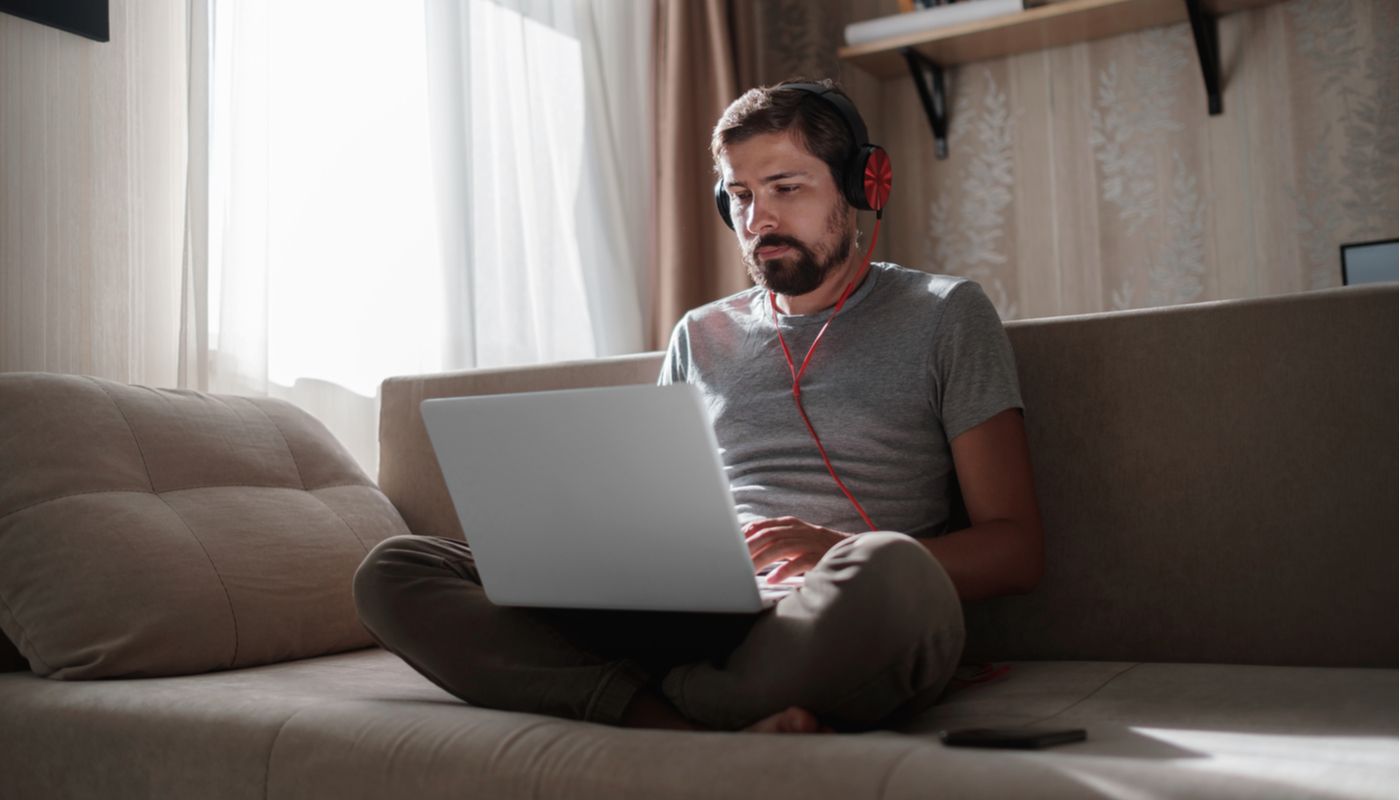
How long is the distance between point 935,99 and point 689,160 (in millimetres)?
652

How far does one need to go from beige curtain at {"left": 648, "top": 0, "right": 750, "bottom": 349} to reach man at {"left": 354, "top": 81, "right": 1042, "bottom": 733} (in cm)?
109

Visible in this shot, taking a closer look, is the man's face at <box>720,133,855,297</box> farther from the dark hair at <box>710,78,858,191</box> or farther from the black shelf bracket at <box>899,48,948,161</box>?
the black shelf bracket at <box>899,48,948,161</box>

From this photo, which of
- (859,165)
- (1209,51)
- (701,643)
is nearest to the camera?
(701,643)

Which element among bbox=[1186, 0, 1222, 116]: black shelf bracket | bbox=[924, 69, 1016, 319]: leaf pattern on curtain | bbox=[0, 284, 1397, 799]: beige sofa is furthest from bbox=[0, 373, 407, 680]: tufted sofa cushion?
bbox=[1186, 0, 1222, 116]: black shelf bracket

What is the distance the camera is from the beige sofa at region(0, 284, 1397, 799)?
979 mm

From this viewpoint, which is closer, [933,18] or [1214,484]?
[1214,484]

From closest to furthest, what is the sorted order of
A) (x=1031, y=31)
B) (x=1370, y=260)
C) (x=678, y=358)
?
(x=678, y=358)
(x=1370, y=260)
(x=1031, y=31)

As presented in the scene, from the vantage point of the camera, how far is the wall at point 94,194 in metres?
1.70

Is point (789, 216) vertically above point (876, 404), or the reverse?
point (789, 216)

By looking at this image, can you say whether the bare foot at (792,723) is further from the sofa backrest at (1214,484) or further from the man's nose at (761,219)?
the man's nose at (761,219)

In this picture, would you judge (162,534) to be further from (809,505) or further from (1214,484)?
(1214,484)

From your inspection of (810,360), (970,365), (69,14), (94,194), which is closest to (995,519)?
(970,365)

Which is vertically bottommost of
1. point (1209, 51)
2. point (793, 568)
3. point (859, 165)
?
point (793, 568)

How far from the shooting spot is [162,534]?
1.42 metres
